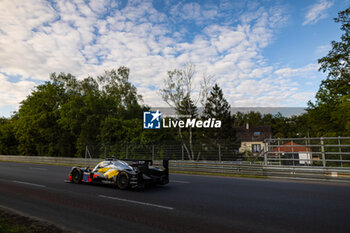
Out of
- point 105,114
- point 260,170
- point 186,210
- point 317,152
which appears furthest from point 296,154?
point 105,114

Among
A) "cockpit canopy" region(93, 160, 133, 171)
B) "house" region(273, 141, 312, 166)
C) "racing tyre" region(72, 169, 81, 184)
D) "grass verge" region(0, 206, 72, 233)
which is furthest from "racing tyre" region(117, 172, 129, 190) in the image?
"house" region(273, 141, 312, 166)

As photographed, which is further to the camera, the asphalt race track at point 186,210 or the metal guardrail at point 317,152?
the metal guardrail at point 317,152

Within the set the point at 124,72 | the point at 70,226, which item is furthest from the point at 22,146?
the point at 70,226

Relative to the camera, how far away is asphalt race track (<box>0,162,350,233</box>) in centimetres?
467

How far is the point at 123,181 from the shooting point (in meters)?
8.94

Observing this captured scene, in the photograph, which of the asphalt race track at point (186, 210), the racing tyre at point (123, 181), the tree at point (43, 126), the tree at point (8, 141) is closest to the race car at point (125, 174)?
the racing tyre at point (123, 181)

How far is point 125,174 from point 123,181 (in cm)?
31

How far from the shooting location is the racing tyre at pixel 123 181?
8803 millimetres

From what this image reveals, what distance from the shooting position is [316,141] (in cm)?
1344

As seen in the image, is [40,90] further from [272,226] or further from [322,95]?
[322,95]

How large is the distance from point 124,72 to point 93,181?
37.1 m

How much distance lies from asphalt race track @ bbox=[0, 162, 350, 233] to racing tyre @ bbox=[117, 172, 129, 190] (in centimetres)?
34

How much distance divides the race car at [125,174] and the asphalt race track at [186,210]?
0.52 meters

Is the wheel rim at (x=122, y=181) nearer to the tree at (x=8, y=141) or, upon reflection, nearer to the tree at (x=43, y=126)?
the tree at (x=43, y=126)
